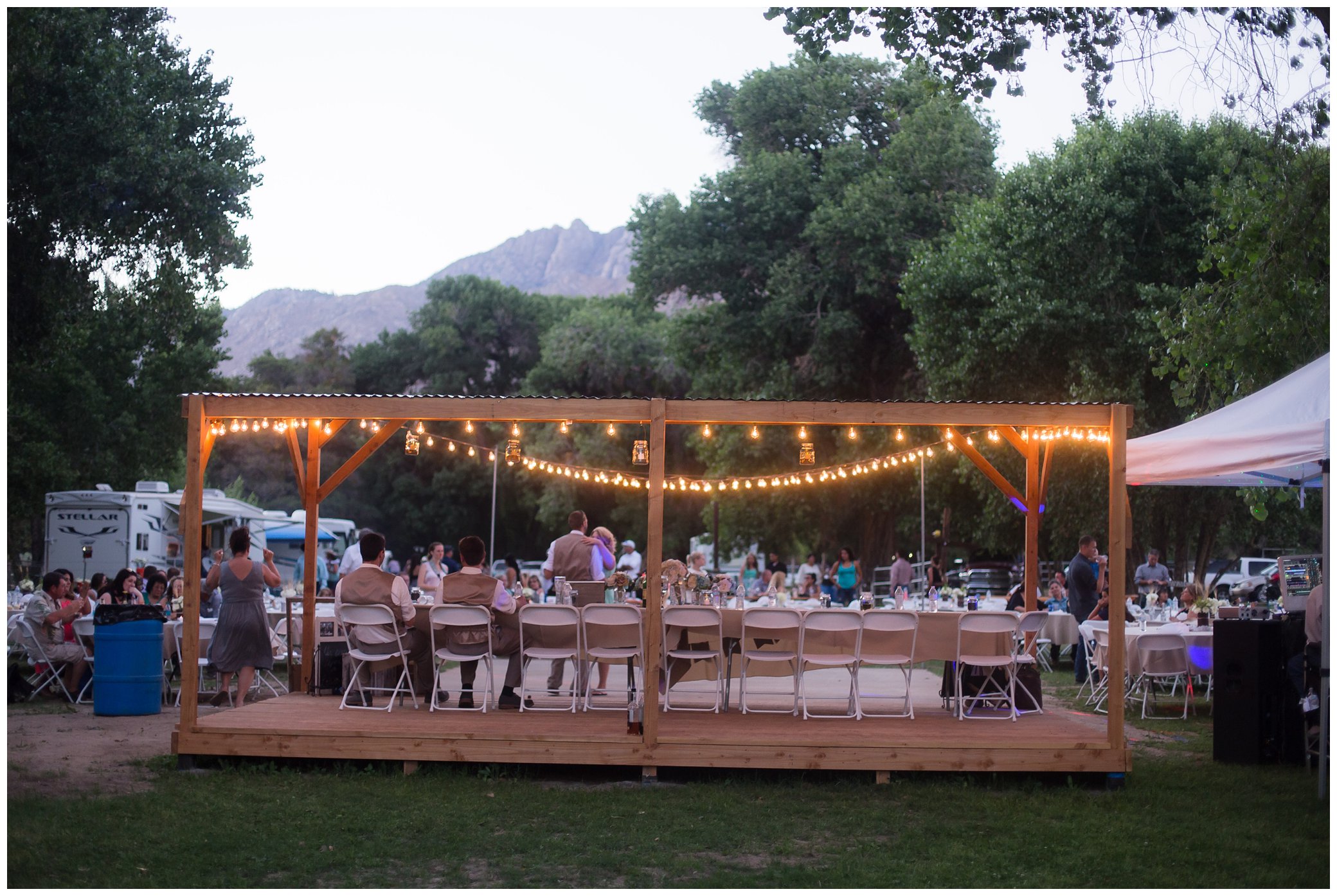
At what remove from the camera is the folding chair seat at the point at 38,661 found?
10.6 metres

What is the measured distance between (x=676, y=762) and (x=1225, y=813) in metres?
2.93

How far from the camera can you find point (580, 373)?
121 feet

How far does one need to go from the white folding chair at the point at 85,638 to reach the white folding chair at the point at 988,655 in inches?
281

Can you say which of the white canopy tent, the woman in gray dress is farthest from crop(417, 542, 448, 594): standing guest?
the white canopy tent

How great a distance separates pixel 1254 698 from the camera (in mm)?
8078

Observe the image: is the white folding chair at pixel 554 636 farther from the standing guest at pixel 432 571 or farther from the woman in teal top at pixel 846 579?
the woman in teal top at pixel 846 579

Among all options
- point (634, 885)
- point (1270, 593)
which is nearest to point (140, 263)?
point (634, 885)

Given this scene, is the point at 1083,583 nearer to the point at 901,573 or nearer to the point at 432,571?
the point at 432,571

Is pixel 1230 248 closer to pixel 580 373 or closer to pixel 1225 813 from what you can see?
pixel 1225 813

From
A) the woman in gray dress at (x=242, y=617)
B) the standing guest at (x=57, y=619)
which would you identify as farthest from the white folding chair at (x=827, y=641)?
the standing guest at (x=57, y=619)

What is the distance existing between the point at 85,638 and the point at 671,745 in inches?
245

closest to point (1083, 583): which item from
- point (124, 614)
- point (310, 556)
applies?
point (310, 556)

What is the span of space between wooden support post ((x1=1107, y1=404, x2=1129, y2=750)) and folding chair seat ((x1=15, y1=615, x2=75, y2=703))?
8.13 m

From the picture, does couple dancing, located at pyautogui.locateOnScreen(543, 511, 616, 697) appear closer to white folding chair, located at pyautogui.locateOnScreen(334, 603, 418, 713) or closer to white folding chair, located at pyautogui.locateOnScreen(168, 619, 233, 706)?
white folding chair, located at pyautogui.locateOnScreen(334, 603, 418, 713)
